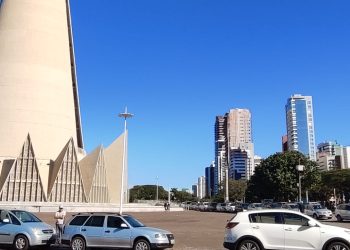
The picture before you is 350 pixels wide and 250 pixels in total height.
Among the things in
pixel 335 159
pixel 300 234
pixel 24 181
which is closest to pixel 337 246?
pixel 300 234

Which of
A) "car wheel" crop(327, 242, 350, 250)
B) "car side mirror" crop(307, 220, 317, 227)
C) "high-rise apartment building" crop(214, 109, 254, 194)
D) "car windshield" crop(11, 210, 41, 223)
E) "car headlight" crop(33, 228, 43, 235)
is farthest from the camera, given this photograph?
"high-rise apartment building" crop(214, 109, 254, 194)

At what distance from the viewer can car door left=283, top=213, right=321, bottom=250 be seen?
12.8 meters

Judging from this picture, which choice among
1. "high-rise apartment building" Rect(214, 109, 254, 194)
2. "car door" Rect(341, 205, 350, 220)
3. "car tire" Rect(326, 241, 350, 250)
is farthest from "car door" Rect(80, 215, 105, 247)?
"high-rise apartment building" Rect(214, 109, 254, 194)

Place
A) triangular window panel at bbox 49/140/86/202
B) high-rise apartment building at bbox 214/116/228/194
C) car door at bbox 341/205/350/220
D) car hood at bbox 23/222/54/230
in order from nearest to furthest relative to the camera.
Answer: car hood at bbox 23/222/54/230 → car door at bbox 341/205/350/220 → triangular window panel at bbox 49/140/86/202 → high-rise apartment building at bbox 214/116/228/194

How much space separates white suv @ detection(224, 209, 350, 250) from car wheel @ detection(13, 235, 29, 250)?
7130 millimetres

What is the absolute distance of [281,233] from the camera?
13.2 m

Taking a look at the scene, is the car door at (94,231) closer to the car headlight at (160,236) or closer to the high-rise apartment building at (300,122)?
the car headlight at (160,236)

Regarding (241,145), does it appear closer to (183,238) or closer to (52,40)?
(52,40)

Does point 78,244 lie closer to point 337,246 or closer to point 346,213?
point 337,246

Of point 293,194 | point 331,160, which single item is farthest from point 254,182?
point 331,160

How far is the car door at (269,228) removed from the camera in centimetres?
1318

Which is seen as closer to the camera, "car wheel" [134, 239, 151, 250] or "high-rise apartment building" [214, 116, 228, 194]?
"car wheel" [134, 239, 151, 250]

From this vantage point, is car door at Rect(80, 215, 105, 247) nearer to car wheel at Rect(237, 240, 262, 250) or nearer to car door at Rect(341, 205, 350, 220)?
car wheel at Rect(237, 240, 262, 250)

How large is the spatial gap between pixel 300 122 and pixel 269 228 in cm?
15333
